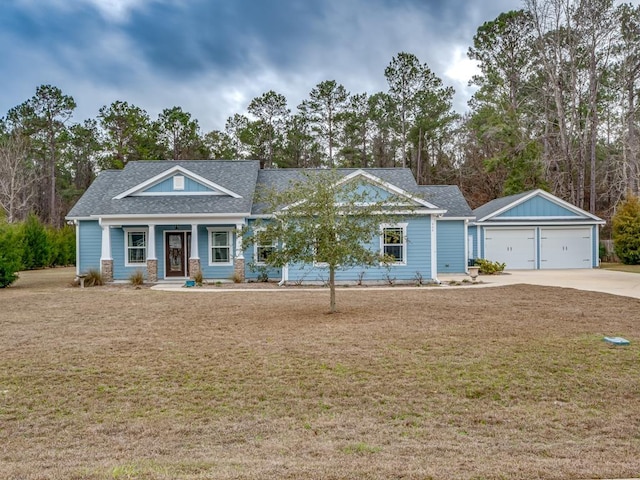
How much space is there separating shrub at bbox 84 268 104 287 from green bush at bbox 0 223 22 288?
122 inches

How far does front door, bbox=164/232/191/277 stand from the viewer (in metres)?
21.0

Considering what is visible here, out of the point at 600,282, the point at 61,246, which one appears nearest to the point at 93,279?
the point at 61,246

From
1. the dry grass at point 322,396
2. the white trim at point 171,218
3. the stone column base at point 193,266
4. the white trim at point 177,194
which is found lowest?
the dry grass at point 322,396

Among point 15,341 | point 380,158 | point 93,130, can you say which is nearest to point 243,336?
point 15,341

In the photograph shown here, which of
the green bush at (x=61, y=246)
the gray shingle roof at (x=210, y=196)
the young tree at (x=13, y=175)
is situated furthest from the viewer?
the young tree at (x=13, y=175)

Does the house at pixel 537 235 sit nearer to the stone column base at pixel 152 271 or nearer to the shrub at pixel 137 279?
the stone column base at pixel 152 271

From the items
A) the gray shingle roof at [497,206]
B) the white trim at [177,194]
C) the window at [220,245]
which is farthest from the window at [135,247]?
the gray shingle roof at [497,206]

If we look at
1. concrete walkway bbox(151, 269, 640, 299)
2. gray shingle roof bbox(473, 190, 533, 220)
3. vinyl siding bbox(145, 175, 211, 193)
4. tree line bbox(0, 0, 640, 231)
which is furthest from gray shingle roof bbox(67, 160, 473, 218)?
tree line bbox(0, 0, 640, 231)

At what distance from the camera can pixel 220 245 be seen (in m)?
20.8

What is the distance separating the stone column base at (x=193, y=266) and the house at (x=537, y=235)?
565 inches

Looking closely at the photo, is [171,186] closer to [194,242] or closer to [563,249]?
[194,242]

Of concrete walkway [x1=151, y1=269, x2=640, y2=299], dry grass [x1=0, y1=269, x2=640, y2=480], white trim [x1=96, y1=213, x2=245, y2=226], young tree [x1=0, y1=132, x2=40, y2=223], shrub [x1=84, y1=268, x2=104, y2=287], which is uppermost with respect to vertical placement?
young tree [x1=0, y1=132, x2=40, y2=223]

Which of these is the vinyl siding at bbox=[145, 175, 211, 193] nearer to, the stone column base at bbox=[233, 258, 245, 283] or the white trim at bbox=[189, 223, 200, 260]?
the white trim at bbox=[189, 223, 200, 260]

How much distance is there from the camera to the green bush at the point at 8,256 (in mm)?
19312
